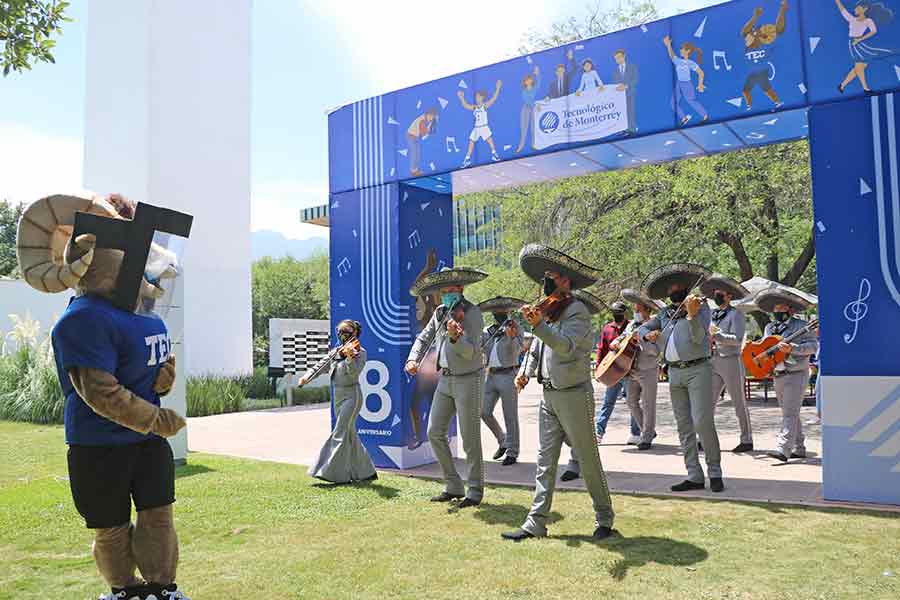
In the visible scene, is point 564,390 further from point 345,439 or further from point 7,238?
point 7,238

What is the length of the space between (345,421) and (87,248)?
4.74m

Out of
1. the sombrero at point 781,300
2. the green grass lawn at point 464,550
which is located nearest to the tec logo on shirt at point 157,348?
the green grass lawn at point 464,550

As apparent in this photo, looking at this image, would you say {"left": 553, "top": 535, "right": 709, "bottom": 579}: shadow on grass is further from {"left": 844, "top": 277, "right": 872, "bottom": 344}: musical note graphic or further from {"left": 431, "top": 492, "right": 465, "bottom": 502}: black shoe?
{"left": 844, "top": 277, "right": 872, "bottom": 344}: musical note graphic

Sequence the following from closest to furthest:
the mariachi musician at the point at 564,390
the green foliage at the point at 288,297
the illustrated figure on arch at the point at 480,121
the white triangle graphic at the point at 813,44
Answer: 1. the mariachi musician at the point at 564,390
2. the white triangle graphic at the point at 813,44
3. the illustrated figure on arch at the point at 480,121
4. the green foliage at the point at 288,297

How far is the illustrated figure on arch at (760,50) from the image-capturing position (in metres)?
6.45

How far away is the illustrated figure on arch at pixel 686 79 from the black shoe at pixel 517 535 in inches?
159

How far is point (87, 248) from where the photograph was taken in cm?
328

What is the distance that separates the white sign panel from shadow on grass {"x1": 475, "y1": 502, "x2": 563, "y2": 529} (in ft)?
12.2

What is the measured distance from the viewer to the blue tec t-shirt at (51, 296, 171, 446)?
3.13m

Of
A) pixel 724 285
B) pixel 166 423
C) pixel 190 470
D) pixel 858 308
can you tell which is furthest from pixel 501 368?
pixel 166 423

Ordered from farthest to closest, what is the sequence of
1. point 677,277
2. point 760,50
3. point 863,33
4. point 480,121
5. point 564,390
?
point 480,121 < point 677,277 < point 760,50 < point 863,33 < point 564,390

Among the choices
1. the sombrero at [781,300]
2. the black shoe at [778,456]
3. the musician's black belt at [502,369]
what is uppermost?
the sombrero at [781,300]

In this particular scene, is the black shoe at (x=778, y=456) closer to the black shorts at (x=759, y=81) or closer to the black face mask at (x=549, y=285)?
the black shorts at (x=759, y=81)

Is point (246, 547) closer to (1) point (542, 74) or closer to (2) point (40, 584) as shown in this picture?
(2) point (40, 584)
